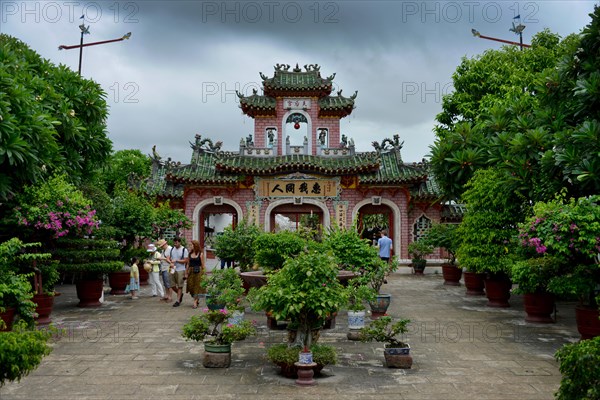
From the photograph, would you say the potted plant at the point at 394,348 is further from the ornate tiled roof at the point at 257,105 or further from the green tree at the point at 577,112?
the ornate tiled roof at the point at 257,105

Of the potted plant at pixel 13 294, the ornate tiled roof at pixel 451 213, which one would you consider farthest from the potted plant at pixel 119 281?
the ornate tiled roof at pixel 451 213

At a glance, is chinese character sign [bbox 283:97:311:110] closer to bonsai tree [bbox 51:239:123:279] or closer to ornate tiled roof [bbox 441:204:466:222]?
ornate tiled roof [bbox 441:204:466:222]

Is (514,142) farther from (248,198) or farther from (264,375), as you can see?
(248,198)

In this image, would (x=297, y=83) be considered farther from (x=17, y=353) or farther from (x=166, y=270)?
(x=17, y=353)

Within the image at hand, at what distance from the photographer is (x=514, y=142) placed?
10445mm

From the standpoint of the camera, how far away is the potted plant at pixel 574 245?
7457 mm

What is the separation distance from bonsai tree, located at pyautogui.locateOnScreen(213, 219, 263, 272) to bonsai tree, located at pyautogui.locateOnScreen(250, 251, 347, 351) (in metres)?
6.83

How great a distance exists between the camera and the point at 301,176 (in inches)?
913

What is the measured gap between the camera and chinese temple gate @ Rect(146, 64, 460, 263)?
2297 centimetres

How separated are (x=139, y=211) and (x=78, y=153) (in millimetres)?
2304

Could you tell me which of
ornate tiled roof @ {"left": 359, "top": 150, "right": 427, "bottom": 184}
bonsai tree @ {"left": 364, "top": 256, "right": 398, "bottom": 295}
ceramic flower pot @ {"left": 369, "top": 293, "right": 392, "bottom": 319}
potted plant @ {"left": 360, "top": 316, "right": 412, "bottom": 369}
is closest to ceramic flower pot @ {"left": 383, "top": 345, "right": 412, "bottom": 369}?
potted plant @ {"left": 360, "top": 316, "right": 412, "bottom": 369}

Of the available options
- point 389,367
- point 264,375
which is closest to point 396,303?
point 389,367

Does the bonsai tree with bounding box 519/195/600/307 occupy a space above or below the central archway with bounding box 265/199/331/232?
below

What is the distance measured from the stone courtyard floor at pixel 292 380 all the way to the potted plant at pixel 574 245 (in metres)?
0.77
